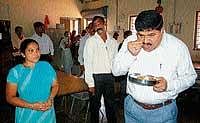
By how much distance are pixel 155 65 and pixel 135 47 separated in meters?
0.18

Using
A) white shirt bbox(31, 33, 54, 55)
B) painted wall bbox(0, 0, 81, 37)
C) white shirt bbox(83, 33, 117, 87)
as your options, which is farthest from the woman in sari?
painted wall bbox(0, 0, 81, 37)

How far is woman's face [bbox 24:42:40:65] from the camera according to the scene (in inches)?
88.6

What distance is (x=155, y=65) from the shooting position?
5.78 feet

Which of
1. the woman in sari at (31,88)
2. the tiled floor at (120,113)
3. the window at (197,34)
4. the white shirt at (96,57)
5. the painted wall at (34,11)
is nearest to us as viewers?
the woman in sari at (31,88)

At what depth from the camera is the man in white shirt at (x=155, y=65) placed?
169 centimetres

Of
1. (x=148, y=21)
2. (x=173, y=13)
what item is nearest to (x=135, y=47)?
(x=148, y=21)

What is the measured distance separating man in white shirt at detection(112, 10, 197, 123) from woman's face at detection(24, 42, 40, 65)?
79cm

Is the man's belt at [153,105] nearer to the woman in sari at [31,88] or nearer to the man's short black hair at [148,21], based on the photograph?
the man's short black hair at [148,21]

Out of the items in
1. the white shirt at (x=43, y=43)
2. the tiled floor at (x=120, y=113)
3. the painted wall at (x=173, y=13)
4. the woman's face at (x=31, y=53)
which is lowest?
the tiled floor at (x=120, y=113)

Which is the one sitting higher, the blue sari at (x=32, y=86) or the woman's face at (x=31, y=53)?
the woman's face at (x=31, y=53)

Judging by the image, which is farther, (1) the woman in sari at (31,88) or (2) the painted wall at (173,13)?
(2) the painted wall at (173,13)

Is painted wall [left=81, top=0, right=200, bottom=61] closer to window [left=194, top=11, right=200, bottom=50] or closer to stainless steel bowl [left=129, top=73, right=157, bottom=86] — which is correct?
window [left=194, top=11, right=200, bottom=50]

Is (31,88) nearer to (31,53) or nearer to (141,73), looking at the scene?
(31,53)

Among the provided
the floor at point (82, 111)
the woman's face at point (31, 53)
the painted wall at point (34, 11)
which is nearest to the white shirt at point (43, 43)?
the floor at point (82, 111)
